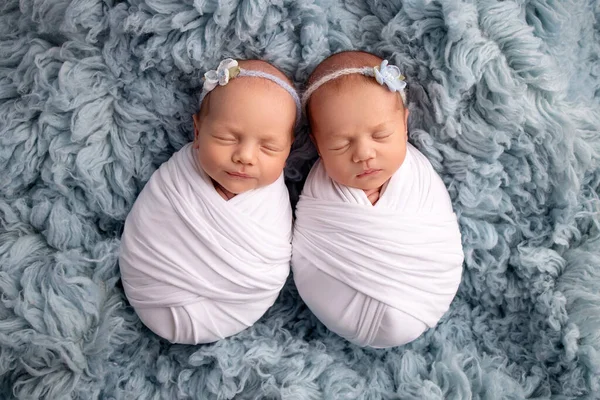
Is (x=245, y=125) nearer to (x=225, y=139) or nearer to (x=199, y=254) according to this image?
(x=225, y=139)

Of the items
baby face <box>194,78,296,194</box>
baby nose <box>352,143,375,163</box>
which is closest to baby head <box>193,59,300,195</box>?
baby face <box>194,78,296,194</box>

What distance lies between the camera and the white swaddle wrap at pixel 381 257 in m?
1.10

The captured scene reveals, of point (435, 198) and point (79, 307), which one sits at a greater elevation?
point (435, 198)

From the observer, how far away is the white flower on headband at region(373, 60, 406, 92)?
1.09 metres

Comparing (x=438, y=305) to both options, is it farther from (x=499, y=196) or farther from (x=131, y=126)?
(x=131, y=126)

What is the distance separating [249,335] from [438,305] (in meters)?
0.36

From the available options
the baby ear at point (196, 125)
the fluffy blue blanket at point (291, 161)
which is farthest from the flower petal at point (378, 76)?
the baby ear at point (196, 125)

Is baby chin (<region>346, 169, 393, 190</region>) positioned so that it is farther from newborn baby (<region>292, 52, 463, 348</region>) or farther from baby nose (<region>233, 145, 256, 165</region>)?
baby nose (<region>233, 145, 256, 165</region>)

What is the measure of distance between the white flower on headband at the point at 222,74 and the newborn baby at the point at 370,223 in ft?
0.47

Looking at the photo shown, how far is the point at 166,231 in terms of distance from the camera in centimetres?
112

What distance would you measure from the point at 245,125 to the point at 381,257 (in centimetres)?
33

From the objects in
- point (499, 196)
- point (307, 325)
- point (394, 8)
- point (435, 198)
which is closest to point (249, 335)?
point (307, 325)

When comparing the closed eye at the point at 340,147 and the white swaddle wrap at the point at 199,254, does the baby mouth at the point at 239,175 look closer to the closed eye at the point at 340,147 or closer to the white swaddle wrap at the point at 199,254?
the white swaddle wrap at the point at 199,254

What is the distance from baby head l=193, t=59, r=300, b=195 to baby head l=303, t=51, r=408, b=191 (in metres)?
0.07
